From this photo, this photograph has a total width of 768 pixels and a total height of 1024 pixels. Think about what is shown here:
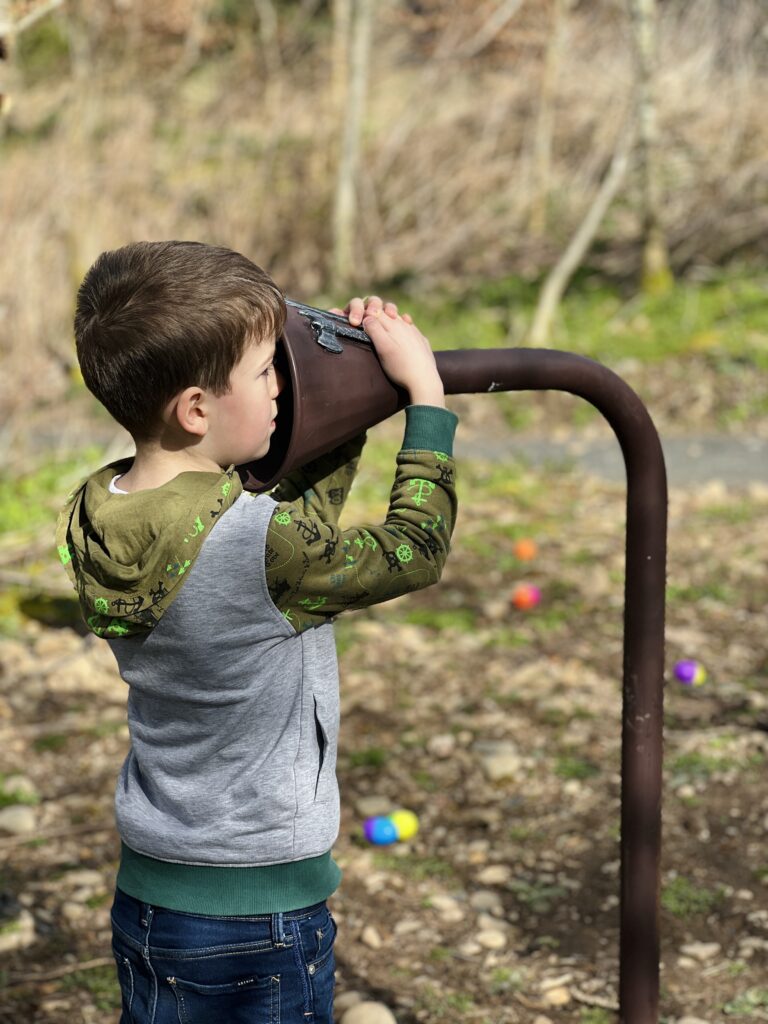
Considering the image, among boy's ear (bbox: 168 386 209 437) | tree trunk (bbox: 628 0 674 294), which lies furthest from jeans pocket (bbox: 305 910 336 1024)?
tree trunk (bbox: 628 0 674 294)

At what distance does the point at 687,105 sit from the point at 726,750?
390 inches

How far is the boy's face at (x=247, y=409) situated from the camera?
5.25ft

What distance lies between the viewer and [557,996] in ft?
8.64

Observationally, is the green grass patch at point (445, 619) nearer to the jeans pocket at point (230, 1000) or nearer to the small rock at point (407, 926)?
the small rock at point (407, 926)

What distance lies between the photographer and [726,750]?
3.62 metres

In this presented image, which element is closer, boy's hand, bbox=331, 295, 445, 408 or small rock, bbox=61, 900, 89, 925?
boy's hand, bbox=331, 295, 445, 408

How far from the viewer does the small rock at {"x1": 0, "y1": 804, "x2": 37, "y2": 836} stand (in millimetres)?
3479

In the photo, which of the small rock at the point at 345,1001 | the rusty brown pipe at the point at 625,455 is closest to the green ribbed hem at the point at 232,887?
the rusty brown pipe at the point at 625,455

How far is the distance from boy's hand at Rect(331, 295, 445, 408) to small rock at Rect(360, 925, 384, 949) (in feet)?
5.38

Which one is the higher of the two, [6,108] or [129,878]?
[6,108]

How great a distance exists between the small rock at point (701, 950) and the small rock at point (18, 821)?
182 cm

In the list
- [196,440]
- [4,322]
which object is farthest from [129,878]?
[4,322]

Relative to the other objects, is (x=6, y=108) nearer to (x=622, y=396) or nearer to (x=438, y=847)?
(x=622, y=396)

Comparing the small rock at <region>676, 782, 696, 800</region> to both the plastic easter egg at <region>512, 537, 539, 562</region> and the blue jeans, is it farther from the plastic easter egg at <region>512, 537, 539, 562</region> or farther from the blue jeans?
the plastic easter egg at <region>512, 537, 539, 562</region>
